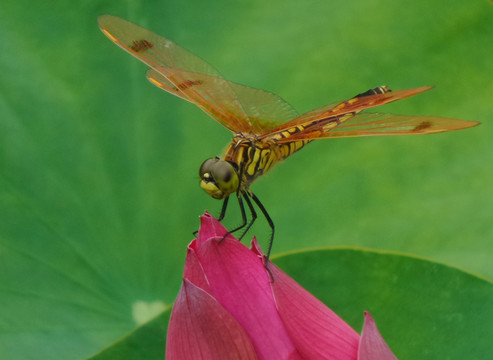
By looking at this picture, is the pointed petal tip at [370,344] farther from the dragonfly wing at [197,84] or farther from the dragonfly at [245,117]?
the dragonfly wing at [197,84]

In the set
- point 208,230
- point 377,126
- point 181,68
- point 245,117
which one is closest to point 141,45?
point 181,68

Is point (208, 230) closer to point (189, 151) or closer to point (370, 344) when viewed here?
point (370, 344)

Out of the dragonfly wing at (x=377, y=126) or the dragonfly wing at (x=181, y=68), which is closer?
the dragonfly wing at (x=377, y=126)

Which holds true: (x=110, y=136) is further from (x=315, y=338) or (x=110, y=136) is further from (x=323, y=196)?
(x=315, y=338)

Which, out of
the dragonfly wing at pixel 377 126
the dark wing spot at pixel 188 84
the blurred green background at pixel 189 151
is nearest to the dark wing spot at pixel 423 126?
the dragonfly wing at pixel 377 126

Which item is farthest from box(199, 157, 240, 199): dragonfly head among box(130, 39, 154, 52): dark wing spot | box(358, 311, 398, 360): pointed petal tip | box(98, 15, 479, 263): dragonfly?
box(358, 311, 398, 360): pointed petal tip

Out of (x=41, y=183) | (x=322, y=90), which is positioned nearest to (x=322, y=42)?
(x=322, y=90)

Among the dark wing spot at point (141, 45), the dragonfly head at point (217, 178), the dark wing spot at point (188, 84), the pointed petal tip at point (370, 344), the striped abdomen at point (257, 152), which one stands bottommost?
the pointed petal tip at point (370, 344)
